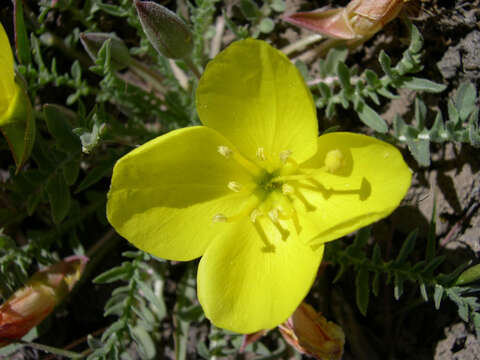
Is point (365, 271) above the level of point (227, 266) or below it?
below

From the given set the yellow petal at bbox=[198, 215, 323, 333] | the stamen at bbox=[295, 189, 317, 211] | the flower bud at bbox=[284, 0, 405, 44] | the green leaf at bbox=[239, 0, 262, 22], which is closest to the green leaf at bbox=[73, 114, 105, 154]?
the yellow petal at bbox=[198, 215, 323, 333]

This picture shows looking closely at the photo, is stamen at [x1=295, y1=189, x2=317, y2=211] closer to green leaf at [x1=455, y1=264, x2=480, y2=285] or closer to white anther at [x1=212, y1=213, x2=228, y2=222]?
white anther at [x1=212, y1=213, x2=228, y2=222]

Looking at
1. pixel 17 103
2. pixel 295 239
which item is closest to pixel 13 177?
pixel 17 103

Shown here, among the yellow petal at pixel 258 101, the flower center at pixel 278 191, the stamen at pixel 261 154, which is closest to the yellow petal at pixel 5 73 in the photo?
the yellow petal at pixel 258 101

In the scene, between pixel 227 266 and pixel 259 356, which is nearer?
pixel 227 266

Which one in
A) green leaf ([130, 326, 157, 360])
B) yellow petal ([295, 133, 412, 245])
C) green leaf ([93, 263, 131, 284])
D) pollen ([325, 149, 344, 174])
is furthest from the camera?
green leaf ([130, 326, 157, 360])

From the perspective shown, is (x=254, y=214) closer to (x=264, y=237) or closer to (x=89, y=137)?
(x=264, y=237)

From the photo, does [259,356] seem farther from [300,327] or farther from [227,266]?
[227,266]
